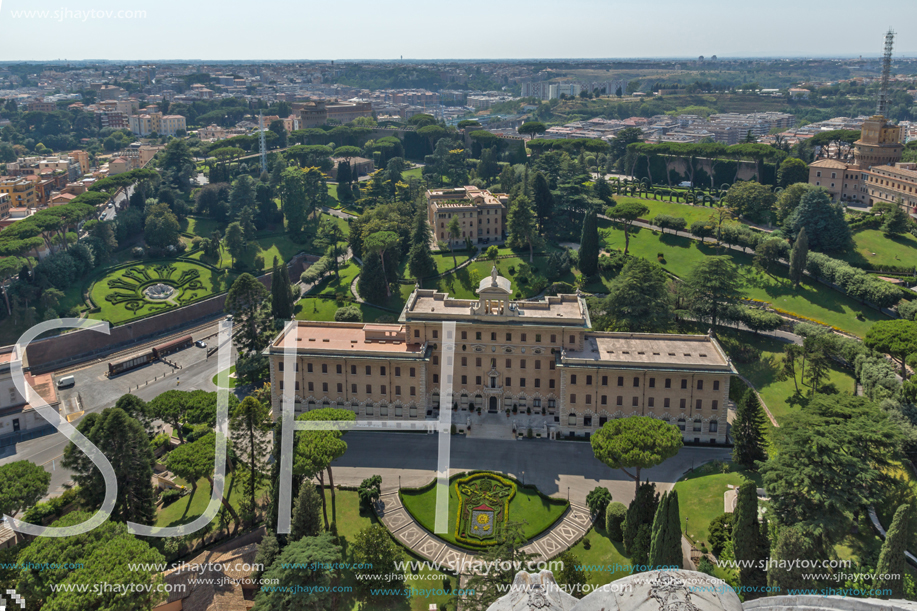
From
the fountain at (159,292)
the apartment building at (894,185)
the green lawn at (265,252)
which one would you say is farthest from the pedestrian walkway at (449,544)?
the apartment building at (894,185)

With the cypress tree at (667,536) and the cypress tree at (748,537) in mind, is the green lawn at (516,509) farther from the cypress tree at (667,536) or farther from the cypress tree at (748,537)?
the cypress tree at (748,537)

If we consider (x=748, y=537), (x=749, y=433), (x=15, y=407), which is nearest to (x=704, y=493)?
(x=749, y=433)

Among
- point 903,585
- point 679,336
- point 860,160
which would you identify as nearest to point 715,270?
point 679,336

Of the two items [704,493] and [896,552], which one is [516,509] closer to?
[704,493]

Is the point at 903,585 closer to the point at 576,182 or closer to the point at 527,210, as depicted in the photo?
the point at 527,210

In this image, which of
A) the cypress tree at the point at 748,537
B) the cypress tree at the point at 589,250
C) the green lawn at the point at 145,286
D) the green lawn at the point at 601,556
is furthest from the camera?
the green lawn at the point at 145,286

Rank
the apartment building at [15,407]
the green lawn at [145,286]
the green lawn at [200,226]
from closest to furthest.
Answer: the apartment building at [15,407] → the green lawn at [145,286] → the green lawn at [200,226]
